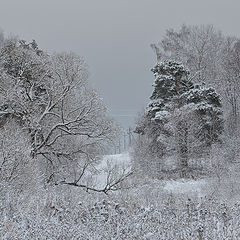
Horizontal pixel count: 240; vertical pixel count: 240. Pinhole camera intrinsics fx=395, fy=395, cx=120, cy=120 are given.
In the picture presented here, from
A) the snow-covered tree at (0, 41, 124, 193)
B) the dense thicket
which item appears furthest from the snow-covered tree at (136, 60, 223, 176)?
the snow-covered tree at (0, 41, 124, 193)

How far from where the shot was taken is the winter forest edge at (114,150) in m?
5.35

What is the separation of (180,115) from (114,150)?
16.1 ft

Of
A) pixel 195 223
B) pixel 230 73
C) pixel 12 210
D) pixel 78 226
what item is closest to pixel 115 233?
pixel 78 226

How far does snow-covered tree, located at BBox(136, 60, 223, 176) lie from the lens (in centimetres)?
2547

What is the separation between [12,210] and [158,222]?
2.39 metres

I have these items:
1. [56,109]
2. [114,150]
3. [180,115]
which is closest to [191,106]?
[180,115]

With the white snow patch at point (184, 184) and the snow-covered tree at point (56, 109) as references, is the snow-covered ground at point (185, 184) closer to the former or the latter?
the white snow patch at point (184, 184)

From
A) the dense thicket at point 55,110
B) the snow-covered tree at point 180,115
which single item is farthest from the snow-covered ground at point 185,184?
the dense thicket at point 55,110

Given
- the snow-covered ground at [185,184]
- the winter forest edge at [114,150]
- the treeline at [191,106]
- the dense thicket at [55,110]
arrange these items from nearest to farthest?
the winter forest edge at [114,150] → the dense thicket at [55,110] → the snow-covered ground at [185,184] → the treeline at [191,106]

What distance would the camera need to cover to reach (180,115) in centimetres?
2567

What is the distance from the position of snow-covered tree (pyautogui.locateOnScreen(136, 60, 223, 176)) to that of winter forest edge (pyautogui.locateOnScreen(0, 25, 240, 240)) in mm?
75

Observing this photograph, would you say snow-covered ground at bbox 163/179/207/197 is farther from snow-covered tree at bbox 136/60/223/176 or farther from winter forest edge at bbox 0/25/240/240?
snow-covered tree at bbox 136/60/223/176

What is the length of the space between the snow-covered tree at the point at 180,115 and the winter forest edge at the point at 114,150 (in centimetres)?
7

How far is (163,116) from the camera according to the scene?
2667 centimetres
